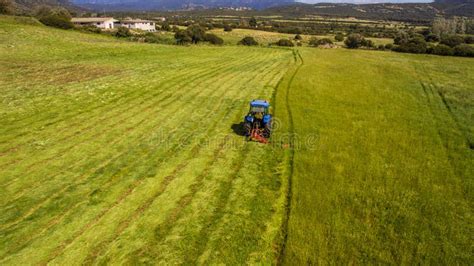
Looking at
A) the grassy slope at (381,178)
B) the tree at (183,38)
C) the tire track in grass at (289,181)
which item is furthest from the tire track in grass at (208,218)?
the tree at (183,38)

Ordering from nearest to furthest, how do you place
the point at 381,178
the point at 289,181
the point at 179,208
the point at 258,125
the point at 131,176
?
the point at 179,208 → the point at 131,176 → the point at 289,181 → the point at 381,178 → the point at 258,125

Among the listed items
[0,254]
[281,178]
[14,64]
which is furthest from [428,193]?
[14,64]

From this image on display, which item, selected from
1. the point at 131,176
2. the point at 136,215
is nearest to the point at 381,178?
the point at 136,215

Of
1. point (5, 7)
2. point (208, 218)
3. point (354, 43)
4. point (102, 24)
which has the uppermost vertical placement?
point (5, 7)

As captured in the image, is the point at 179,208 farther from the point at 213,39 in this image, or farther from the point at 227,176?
the point at 213,39

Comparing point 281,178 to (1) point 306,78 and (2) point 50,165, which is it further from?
(1) point 306,78

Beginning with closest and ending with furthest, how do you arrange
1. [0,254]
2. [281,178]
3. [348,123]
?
[0,254], [281,178], [348,123]

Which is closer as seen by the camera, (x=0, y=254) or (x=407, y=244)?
(x=0, y=254)
